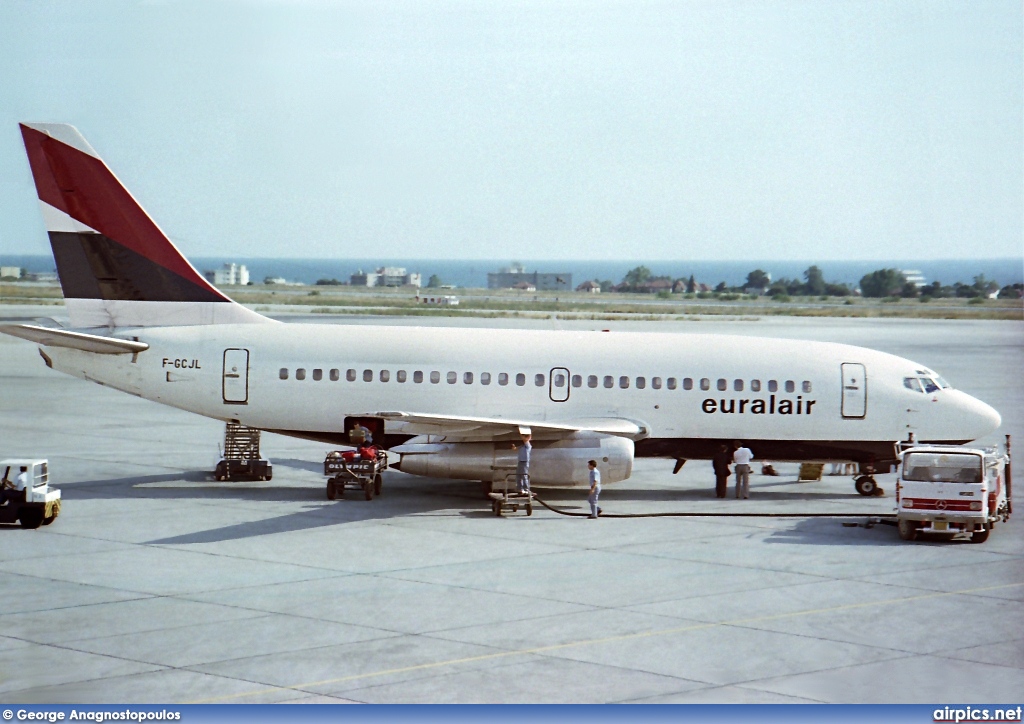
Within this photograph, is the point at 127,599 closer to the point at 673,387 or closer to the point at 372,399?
the point at 372,399

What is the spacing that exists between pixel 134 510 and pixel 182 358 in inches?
181

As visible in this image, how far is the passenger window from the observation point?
29.8 meters

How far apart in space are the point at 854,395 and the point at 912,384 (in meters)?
1.59

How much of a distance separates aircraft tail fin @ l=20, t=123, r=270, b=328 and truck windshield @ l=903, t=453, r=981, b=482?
17.3 meters

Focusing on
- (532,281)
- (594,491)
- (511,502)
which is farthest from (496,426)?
(532,281)

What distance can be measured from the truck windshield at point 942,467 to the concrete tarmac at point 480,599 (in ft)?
4.59

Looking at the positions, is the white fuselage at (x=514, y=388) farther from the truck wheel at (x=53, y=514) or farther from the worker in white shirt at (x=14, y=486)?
the worker in white shirt at (x=14, y=486)

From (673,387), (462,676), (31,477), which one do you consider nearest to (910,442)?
(673,387)

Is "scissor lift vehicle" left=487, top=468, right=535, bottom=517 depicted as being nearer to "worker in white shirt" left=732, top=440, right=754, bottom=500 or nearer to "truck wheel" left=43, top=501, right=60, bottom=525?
"worker in white shirt" left=732, top=440, right=754, bottom=500

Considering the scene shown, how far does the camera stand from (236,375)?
29.3 metres

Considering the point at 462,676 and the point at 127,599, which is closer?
the point at 462,676

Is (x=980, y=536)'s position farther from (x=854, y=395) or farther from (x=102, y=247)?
(x=102, y=247)

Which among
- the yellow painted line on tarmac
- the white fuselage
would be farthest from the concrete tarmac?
the white fuselage

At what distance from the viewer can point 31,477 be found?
23797 mm
